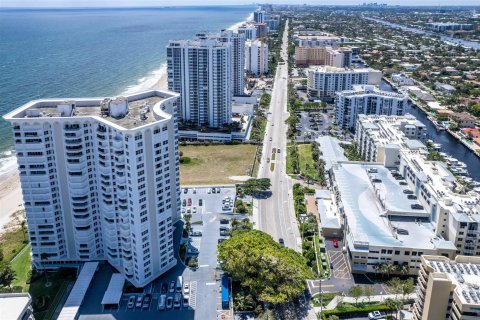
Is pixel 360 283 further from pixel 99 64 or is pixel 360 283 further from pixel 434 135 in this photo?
pixel 99 64

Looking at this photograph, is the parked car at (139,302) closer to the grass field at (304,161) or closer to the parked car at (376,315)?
the parked car at (376,315)

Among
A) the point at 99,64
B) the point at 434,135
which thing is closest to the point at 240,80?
the point at 434,135

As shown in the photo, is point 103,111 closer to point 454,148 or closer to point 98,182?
point 98,182

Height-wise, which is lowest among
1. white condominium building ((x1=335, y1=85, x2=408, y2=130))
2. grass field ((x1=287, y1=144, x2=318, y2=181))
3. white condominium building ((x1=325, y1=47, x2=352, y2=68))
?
grass field ((x1=287, y1=144, x2=318, y2=181))

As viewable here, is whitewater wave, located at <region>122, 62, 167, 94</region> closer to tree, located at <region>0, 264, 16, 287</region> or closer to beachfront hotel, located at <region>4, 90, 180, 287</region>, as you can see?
beachfront hotel, located at <region>4, 90, 180, 287</region>

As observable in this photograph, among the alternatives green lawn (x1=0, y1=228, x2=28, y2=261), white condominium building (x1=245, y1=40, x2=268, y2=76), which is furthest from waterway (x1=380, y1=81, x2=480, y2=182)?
green lawn (x1=0, y1=228, x2=28, y2=261)

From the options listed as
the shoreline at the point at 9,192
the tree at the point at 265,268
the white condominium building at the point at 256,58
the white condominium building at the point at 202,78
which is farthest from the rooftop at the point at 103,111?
the white condominium building at the point at 256,58
